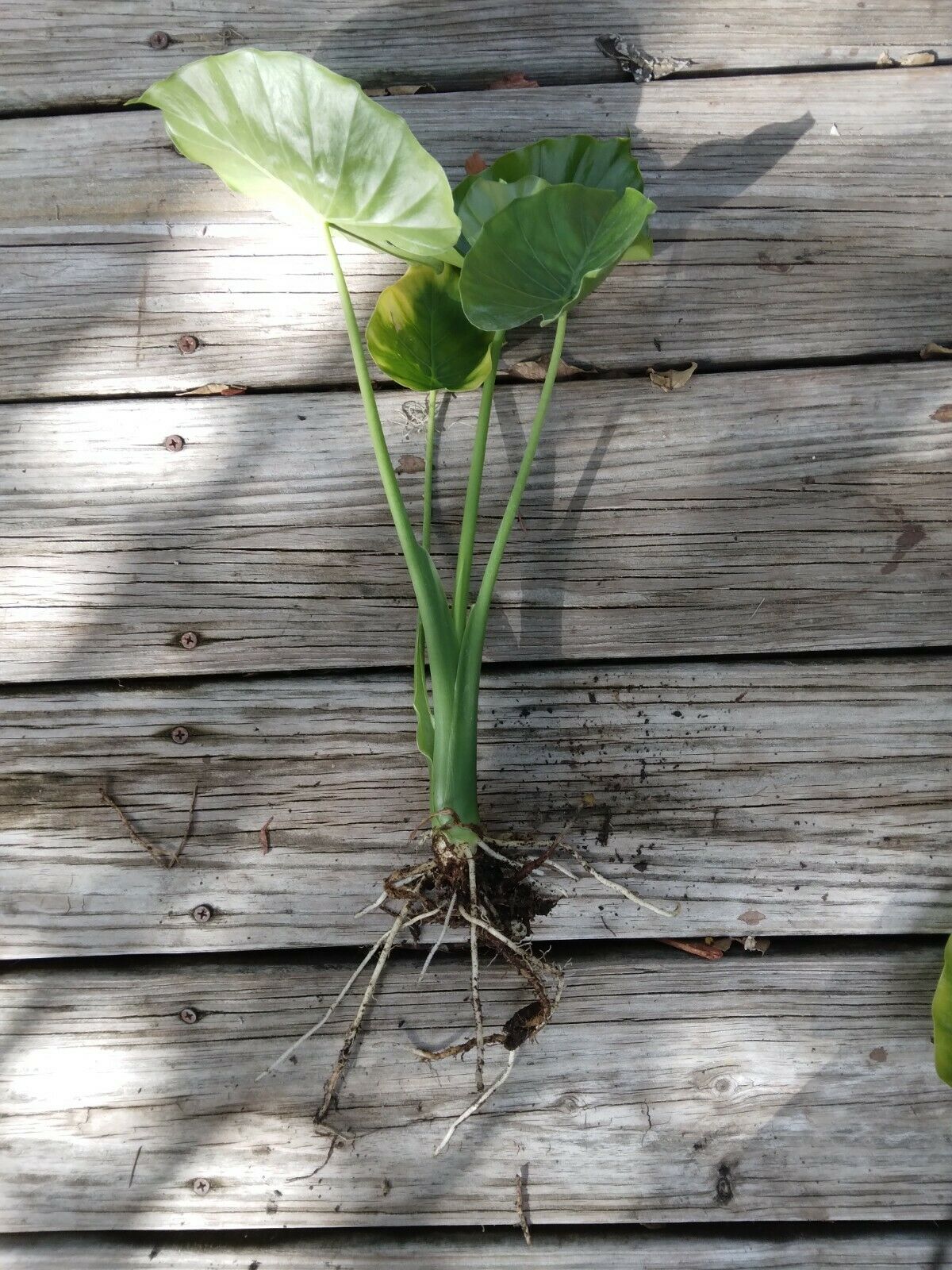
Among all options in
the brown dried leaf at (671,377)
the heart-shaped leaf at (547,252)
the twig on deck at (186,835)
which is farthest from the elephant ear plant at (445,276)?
Answer: the twig on deck at (186,835)

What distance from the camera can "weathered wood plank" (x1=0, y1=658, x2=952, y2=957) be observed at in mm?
876

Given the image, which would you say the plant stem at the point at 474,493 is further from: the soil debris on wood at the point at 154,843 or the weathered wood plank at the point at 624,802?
the soil debris on wood at the point at 154,843

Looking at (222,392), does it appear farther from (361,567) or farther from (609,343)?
(609,343)

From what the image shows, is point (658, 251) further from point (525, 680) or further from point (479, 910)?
point (479, 910)

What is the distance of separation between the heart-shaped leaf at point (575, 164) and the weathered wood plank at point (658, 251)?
113mm

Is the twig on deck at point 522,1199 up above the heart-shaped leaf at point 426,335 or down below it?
below

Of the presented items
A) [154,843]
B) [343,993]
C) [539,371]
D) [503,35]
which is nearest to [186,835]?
[154,843]

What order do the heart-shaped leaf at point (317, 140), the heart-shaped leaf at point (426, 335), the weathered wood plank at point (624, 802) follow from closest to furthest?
the heart-shaped leaf at point (317, 140) → the heart-shaped leaf at point (426, 335) → the weathered wood plank at point (624, 802)

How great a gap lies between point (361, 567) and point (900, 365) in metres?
0.61

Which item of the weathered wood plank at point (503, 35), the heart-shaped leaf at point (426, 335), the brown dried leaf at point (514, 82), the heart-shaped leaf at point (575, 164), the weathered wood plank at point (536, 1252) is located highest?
the weathered wood plank at point (503, 35)

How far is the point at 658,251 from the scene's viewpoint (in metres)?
0.89

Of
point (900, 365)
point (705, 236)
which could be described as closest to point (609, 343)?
point (705, 236)

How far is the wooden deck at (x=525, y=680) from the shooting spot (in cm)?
87

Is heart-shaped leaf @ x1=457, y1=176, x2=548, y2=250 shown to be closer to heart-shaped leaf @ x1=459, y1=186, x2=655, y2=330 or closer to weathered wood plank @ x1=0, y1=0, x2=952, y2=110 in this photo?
heart-shaped leaf @ x1=459, y1=186, x2=655, y2=330
